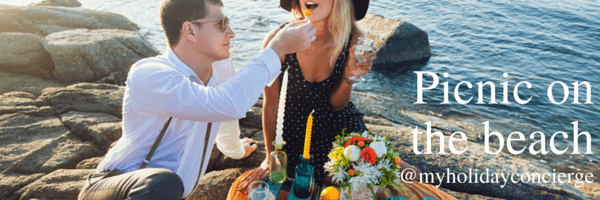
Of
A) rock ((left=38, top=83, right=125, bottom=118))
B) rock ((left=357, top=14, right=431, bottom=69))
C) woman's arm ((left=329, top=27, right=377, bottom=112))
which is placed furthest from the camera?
rock ((left=357, top=14, right=431, bottom=69))

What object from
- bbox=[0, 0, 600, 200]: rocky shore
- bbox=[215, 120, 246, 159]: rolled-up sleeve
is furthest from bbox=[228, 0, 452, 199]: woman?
bbox=[0, 0, 600, 200]: rocky shore

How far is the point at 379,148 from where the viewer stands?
2.64m

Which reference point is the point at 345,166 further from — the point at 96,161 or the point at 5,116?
the point at 5,116

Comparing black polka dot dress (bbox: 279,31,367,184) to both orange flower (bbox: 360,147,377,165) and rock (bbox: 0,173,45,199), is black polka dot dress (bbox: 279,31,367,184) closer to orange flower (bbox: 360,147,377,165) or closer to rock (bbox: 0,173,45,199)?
orange flower (bbox: 360,147,377,165)

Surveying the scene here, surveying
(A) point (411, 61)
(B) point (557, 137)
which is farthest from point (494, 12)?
(B) point (557, 137)

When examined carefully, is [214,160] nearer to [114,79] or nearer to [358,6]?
[358,6]

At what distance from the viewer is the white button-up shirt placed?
7.34 feet

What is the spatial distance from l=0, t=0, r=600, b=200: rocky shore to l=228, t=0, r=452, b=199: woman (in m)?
0.80

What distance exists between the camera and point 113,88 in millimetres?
6285

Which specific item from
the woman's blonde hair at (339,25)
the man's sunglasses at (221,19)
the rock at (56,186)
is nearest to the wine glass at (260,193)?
the man's sunglasses at (221,19)

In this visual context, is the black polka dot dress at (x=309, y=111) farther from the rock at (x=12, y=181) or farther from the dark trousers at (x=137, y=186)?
the rock at (x=12, y=181)

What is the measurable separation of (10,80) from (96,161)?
424 centimetres

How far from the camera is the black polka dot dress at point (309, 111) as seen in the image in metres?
3.86

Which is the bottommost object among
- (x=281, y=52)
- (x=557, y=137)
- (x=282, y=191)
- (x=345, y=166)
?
(x=557, y=137)
